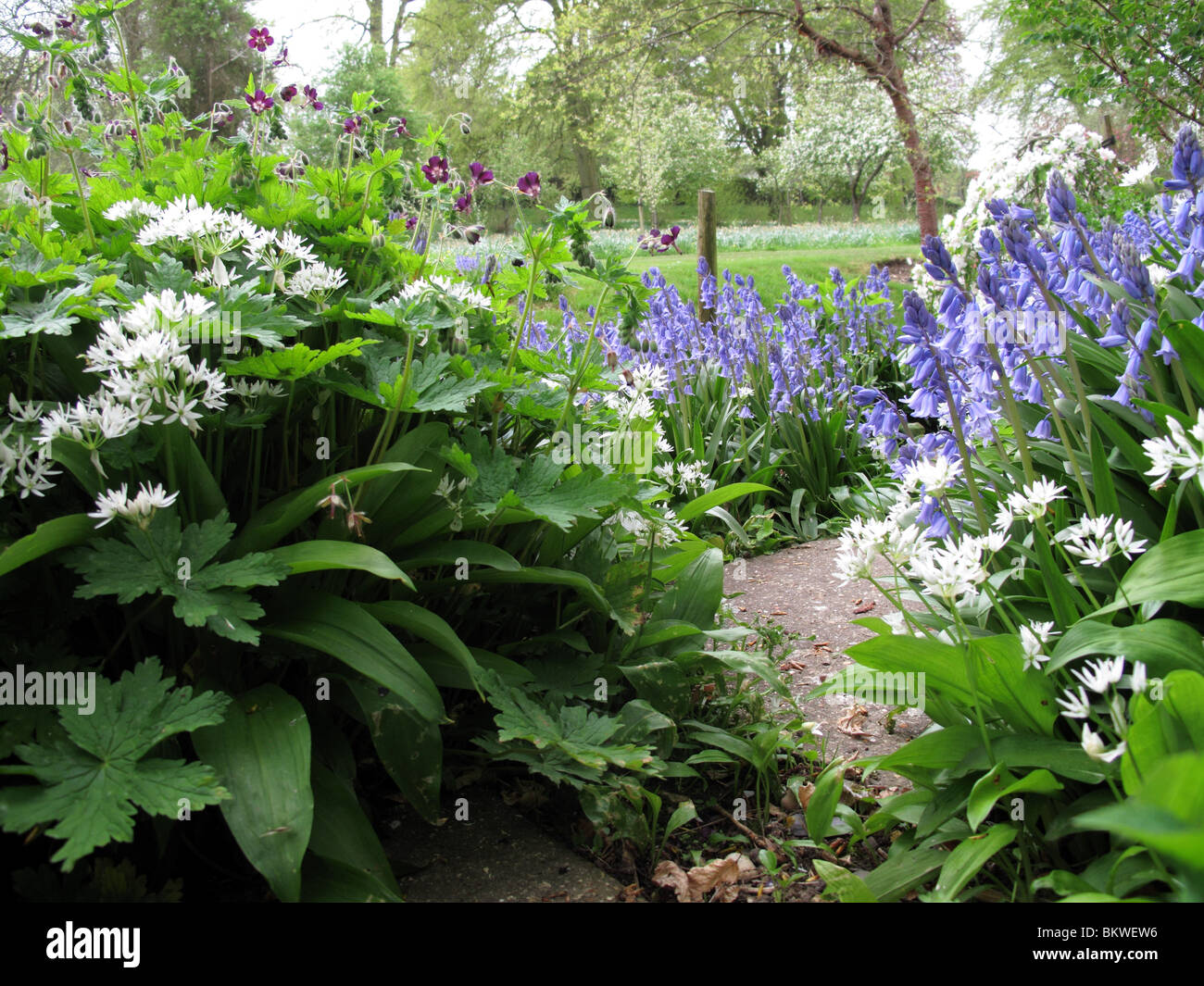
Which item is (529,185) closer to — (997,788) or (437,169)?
(437,169)

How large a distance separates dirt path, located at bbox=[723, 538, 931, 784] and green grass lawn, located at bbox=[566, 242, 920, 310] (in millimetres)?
6756

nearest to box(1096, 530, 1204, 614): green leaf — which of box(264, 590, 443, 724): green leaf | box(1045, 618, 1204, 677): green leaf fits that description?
box(1045, 618, 1204, 677): green leaf

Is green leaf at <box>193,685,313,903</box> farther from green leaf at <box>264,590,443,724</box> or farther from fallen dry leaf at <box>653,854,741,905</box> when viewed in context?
fallen dry leaf at <box>653,854,741,905</box>

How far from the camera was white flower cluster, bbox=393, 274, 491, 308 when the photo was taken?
6.52 feet

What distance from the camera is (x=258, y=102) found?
2529 mm

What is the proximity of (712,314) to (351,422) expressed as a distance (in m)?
5.42

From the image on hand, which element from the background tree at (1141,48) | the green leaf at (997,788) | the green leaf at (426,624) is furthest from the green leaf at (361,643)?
the background tree at (1141,48)

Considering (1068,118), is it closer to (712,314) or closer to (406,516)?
(712,314)

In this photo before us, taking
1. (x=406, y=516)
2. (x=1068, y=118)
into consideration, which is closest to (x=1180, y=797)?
(x=406, y=516)

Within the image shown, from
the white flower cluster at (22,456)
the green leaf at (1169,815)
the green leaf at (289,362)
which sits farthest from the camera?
the green leaf at (289,362)

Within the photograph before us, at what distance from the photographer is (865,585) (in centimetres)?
367

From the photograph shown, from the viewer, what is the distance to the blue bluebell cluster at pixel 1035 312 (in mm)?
2062

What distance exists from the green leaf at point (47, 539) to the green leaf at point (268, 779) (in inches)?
17.0

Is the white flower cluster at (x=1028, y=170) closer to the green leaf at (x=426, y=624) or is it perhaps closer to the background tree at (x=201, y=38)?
the green leaf at (x=426, y=624)
